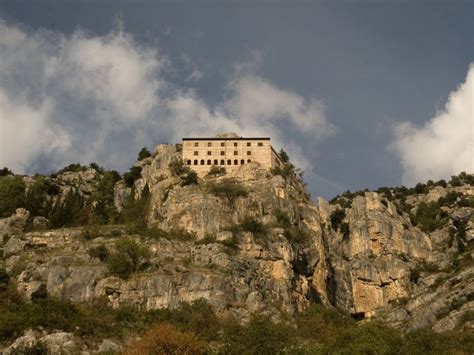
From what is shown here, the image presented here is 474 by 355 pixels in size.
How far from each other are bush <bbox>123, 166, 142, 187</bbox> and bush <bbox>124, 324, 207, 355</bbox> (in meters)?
50.0

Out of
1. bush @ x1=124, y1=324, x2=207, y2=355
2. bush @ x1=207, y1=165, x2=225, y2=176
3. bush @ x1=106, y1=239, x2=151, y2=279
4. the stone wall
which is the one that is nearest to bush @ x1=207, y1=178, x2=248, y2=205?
bush @ x1=207, y1=165, x2=225, y2=176

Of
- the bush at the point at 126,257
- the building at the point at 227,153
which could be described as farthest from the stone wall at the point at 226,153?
the bush at the point at 126,257

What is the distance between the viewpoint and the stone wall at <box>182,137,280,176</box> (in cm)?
10081

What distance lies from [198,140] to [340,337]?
48.3 m

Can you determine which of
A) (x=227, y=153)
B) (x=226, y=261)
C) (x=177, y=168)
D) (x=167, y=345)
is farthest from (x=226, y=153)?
(x=167, y=345)

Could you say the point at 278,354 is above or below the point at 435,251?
below

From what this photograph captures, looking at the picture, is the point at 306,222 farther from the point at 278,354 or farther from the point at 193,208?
the point at 278,354

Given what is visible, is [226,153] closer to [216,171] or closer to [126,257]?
[216,171]

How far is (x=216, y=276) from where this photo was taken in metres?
74.1

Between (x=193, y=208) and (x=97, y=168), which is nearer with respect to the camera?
(x=193, y=208)

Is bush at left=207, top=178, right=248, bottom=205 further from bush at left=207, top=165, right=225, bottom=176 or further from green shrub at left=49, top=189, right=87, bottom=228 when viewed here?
green shrub at left=49, top=189, right=87, bottom=228

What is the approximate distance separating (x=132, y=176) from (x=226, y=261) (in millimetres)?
34139

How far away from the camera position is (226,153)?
102 meters

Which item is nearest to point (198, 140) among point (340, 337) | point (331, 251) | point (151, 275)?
point (331, 251)
